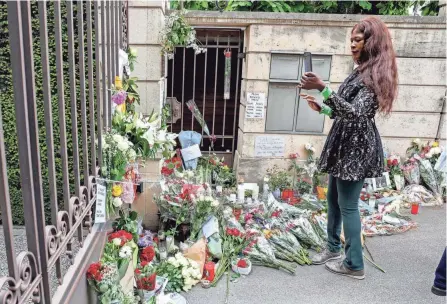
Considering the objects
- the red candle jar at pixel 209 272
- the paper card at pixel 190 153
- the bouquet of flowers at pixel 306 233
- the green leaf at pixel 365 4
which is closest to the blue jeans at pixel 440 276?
the bouquet of flowers at pixel 306 233

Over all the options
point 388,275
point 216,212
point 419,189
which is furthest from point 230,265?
point 419,189

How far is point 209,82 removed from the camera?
584 cm

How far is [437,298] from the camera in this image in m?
2.78

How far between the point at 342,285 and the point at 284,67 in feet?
9.38

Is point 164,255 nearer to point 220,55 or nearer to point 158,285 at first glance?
point 158,285

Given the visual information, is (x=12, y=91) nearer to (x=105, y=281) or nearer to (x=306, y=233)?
(x=105, y=281)

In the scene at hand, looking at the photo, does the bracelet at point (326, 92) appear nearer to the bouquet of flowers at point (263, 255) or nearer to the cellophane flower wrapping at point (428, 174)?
the bouquet of flowers at point (263, 255)

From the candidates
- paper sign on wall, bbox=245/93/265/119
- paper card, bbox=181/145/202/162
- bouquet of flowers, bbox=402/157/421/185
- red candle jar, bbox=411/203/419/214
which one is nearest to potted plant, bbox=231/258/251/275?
paper card, bbox=181/145/202/162

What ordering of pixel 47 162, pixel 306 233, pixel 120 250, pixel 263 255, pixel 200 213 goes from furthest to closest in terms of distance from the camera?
pixel 306 233 < pixel 200 213 < pixel 263 255 < pixel 120 250 < pixel 47 162

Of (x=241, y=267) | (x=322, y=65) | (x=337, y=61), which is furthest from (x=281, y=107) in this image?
(x=241, y=267)

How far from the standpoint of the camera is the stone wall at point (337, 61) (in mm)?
4602

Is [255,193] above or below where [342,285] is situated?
above

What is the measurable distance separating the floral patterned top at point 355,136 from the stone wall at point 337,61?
2151 mm

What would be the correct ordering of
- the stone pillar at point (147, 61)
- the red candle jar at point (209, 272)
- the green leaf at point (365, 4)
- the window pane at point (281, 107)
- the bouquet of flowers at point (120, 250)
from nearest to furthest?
the bouquet of flowers at point (120, 250) → the red candle jar at point (209, 272) → the stone pillar at point (147, 61) → the window pane at point (281, 107) → the green leaf at point (365, 4)
